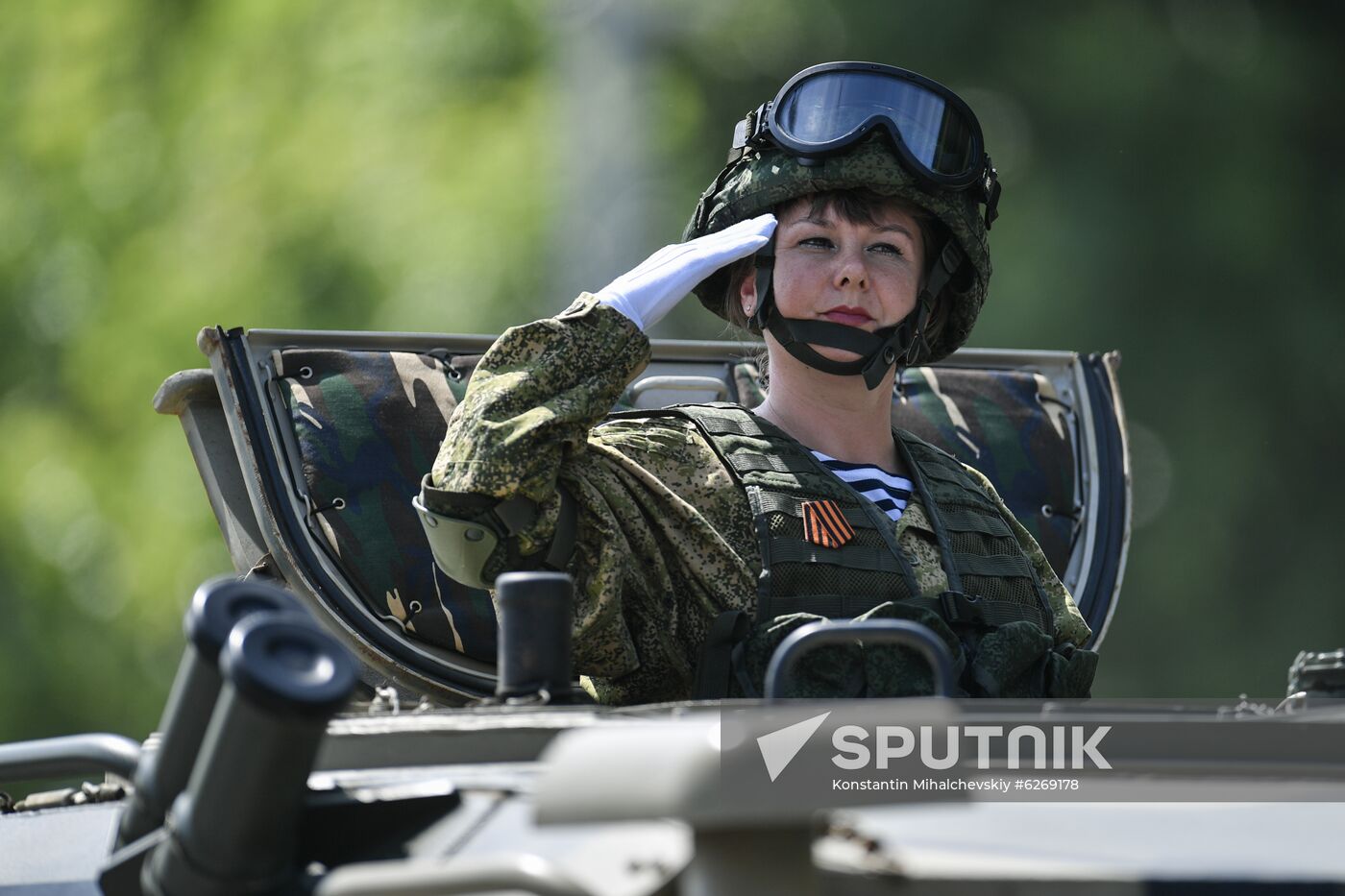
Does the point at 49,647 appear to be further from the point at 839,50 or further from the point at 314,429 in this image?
the point at 314,429

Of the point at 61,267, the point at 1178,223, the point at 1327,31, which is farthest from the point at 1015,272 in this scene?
the point at 61,267

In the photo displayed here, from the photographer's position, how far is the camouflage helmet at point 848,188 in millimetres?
3348

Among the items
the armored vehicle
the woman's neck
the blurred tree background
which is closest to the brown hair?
the woman's neck

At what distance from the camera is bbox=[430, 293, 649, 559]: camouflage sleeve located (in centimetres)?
286

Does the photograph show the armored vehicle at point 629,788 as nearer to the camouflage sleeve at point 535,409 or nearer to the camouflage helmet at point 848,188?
the camouflage sleeve at point 535,409

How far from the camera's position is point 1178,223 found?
9758mm

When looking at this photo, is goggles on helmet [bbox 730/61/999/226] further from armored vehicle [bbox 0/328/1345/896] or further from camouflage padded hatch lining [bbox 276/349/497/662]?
armored vehicle [bbox 0/328/1345/896]

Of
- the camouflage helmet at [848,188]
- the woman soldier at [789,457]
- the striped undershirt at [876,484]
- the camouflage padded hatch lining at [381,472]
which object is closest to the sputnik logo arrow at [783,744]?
the woman soldier at [789,457]

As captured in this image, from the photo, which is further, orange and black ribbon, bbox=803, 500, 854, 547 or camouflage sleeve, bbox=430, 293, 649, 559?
orange and black ribbon, bbox=803, 500, 854, 547

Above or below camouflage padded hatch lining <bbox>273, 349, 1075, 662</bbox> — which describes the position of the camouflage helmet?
above

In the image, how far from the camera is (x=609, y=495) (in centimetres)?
307

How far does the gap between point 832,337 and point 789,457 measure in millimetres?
222

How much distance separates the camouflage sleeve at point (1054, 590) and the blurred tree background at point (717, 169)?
19.0ft

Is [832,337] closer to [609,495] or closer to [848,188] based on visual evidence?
[848,188]
